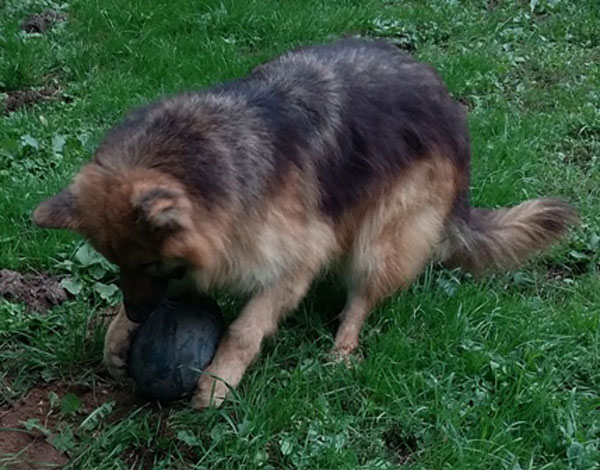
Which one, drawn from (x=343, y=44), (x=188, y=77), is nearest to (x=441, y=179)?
(x=343, y=44)

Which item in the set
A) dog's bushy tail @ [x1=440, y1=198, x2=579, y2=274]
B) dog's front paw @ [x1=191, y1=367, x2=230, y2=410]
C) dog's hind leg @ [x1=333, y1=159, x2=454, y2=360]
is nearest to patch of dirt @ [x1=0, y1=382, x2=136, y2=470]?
dog's front paw @ [x1=191, y1=367, x2=230, y2=410]

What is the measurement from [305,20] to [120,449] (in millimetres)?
4764

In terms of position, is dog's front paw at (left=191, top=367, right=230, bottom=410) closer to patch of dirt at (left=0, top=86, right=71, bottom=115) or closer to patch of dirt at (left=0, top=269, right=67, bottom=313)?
patch of dirt at (left=0, top=269, right=67, bottom=313)

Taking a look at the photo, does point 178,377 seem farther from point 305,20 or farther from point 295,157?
point 305,20

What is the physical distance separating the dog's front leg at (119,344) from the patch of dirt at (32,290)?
0.62m

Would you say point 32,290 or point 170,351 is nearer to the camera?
point 170,351

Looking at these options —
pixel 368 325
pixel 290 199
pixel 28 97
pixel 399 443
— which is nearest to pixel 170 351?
pixel 290 199

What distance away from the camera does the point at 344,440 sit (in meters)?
3.62

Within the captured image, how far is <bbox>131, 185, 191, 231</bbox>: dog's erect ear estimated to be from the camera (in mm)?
3244

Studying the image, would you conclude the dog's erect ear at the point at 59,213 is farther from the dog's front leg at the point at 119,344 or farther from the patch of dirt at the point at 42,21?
the patch of dirt at the point at 42,21

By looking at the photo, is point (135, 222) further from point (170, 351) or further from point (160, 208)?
point (170, 351)

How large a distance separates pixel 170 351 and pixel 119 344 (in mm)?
312

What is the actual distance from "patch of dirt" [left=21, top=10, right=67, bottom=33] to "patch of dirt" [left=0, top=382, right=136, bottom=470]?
4247 millimetres

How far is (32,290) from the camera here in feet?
14.6
